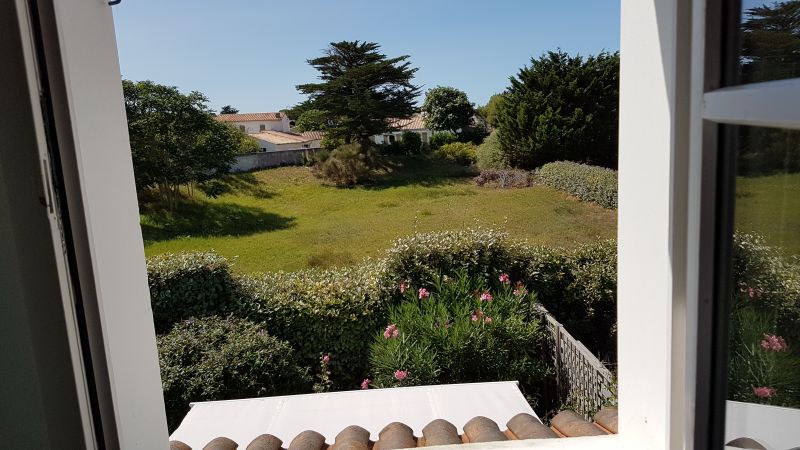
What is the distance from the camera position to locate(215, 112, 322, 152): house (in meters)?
12.1

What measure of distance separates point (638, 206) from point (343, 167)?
480 inches

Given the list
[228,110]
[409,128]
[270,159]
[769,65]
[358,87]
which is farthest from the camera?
[409,128]

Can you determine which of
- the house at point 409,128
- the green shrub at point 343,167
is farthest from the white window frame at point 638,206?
the house at point 409,128

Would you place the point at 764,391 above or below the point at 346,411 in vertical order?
above

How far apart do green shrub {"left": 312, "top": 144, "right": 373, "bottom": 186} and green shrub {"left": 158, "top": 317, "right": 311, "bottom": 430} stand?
835cm

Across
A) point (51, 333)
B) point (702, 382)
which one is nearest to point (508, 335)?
point (702, 382)

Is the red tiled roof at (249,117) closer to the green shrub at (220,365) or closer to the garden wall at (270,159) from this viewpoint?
the garden wall at (270,159)

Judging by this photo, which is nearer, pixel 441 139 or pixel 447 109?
pixel 447 109

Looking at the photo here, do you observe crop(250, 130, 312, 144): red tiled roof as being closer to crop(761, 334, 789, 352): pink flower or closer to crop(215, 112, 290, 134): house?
crop(215, 112, 290, 134): house

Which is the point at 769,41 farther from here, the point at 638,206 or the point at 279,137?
the point at 279,137

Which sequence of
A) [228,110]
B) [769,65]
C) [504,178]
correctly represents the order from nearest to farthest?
[769,65]
[228,110]
[504,178]

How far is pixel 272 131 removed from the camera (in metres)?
13.5

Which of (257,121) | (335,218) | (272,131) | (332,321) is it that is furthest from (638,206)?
(272,131)

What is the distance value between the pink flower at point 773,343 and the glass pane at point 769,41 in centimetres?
28
